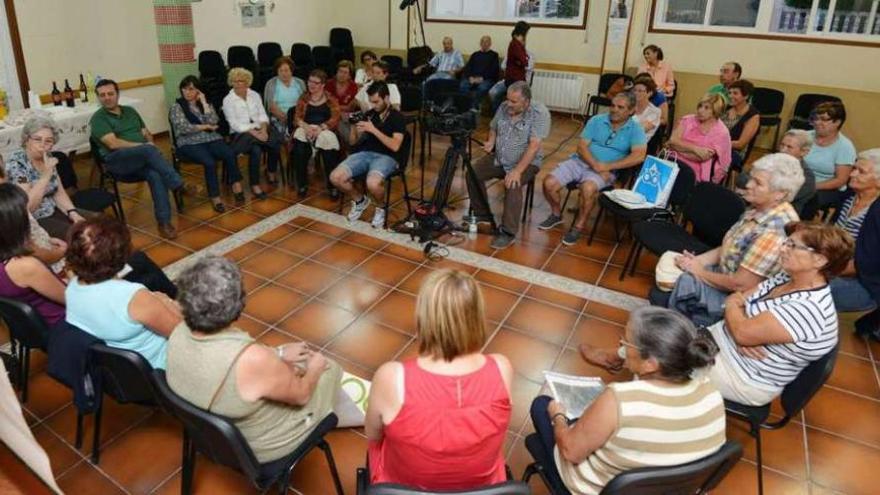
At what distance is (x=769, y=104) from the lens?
654cm

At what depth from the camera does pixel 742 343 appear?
1998mm

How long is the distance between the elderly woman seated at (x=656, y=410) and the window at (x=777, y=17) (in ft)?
21.8

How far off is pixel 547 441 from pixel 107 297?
5.03 ft

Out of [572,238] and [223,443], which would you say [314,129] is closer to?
[572,238]

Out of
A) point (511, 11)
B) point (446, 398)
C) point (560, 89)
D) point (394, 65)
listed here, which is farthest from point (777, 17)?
point (446, 398)

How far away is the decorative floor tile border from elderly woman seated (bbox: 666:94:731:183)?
1.22 meters

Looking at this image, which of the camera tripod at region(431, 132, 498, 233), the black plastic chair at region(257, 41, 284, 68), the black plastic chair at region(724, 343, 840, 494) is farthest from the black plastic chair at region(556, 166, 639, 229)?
the black plastic chair at region(257, 41, 284, 68)

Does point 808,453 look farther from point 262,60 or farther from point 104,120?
point 262,60

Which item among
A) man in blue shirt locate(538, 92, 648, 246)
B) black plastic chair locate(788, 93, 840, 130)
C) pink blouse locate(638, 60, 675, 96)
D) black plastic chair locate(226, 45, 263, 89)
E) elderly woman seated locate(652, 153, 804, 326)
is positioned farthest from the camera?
black plastic chair locate(226, 45, 263, 89)

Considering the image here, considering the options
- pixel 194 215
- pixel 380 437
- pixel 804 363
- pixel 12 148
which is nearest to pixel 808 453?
pixel 804 363

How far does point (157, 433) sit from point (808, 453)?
2749mm

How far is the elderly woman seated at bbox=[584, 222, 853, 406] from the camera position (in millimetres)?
1837

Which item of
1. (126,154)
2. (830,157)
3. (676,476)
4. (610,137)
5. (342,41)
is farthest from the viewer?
(342,41)

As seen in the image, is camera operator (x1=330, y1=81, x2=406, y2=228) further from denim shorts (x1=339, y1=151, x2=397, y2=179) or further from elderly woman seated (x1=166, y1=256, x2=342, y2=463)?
elderly woman seated (x1=166, y1=256, x2=342, y2=463)
